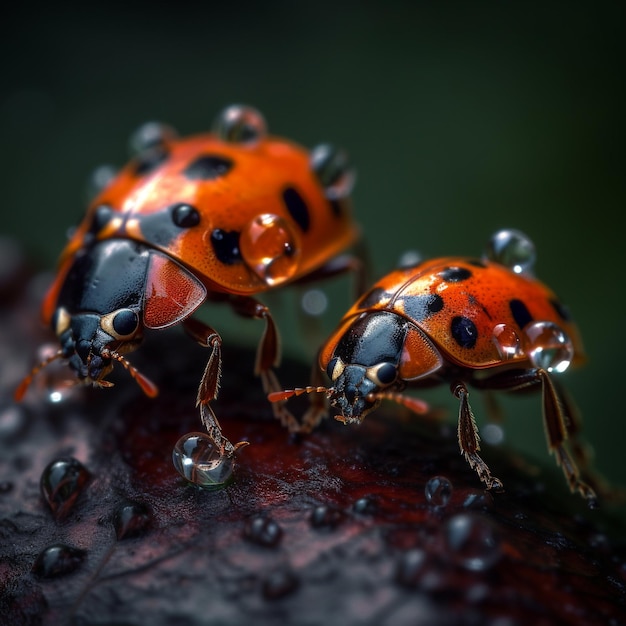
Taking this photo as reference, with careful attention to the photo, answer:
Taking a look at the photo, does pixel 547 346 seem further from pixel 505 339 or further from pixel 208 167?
pixel 208 167

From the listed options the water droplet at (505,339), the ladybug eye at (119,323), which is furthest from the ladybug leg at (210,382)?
the water droplet at (505,339)

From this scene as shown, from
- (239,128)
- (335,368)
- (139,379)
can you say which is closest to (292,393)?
(335,368)

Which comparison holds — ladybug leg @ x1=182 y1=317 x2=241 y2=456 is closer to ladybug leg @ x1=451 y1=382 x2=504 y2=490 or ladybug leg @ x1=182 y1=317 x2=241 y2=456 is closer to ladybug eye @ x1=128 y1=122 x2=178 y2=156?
ladybug leg @ x1=451 y1=382 x2=504 y2=490

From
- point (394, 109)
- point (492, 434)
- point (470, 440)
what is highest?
point (394, 109)

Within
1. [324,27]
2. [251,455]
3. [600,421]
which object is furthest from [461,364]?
[324,27]

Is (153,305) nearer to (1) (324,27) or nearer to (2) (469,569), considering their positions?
(2) (469,569)

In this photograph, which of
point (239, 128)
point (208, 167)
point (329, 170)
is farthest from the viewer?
point (329, 170)

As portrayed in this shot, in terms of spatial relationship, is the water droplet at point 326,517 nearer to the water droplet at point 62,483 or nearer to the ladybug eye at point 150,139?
the water droplet at point 62,483
